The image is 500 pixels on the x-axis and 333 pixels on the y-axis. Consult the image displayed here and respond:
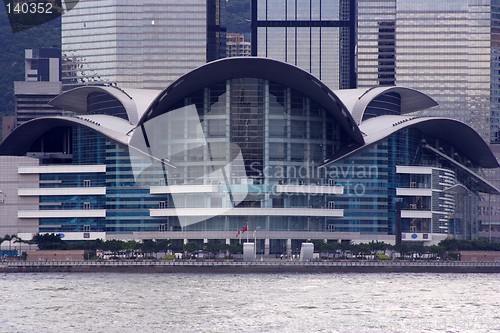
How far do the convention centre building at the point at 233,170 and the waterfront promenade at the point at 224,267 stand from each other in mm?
20349

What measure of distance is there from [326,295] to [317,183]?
65012 millimetres

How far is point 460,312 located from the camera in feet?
355

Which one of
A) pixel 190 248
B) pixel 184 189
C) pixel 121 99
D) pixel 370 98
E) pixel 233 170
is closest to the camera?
pixel 190 248

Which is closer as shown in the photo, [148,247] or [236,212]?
[148,247]

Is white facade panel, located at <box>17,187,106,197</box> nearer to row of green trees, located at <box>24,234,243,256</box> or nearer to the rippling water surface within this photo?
row of green trees, located at <box>24,234,243,256</box>

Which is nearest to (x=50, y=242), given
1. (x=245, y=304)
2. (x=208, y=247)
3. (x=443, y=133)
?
(x=208, y=247)

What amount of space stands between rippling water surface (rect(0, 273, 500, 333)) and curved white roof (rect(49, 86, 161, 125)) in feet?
133

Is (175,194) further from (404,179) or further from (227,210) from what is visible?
(404,179)

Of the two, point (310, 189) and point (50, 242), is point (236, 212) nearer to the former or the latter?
point (310, 189)

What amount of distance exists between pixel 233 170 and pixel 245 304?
7270 centimetres

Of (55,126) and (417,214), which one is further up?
(55,126)

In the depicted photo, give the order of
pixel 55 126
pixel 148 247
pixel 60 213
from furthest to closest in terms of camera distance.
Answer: pixel 55 126
pixel 60 213
pixel 148 247

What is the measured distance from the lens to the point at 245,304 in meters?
110

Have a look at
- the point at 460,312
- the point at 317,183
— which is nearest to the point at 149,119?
the point at 317,183
